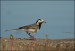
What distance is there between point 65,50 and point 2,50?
9.71 ft

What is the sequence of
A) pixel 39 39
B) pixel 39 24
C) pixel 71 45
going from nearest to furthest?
pixel 71 45, pixel 39 39, pixel 39 24

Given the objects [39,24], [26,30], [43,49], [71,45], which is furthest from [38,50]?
[39,24]

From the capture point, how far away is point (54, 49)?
1527cm

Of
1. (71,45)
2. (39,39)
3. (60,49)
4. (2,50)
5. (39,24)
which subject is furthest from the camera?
(39,24)

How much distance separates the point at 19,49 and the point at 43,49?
3.51 ft

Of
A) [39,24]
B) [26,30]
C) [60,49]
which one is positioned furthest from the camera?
[39,24]

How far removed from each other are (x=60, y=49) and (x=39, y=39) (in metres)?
4.76

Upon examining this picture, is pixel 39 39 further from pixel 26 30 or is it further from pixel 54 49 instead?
pixel 54 49

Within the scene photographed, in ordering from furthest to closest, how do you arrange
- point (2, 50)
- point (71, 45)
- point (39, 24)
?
point (39, 24), point (71, 45), point (2, 50)

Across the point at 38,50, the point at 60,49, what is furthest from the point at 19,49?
the point at 60,49

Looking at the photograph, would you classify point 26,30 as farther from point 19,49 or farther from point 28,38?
point 19,49

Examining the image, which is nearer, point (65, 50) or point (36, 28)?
point (65, 50)

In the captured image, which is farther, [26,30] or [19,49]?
[26,30]

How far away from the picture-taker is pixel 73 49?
51.0 feet
